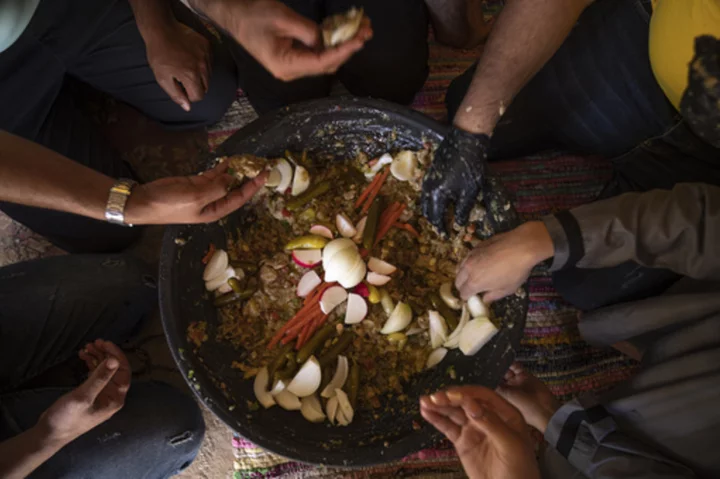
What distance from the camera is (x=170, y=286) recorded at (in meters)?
0.90

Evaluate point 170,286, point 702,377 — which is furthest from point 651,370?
point 170,286

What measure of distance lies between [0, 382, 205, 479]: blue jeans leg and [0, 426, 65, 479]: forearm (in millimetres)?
120

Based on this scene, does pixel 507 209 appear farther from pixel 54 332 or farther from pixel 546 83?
pixel 54 332

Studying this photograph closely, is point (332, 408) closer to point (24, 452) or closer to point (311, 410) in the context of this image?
point (311, 410)

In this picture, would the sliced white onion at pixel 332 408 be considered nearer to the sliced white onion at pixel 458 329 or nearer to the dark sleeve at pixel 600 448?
the sliced white onion at pixel 458 329

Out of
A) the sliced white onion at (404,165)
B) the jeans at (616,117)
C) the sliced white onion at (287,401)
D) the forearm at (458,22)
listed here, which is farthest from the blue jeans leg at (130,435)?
the forearm at (458,22)

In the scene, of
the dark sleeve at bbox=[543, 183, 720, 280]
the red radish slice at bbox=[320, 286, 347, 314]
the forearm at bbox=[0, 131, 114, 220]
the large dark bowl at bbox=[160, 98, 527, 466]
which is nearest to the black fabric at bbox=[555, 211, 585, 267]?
the dark sleeve at bbox=[543, 183, 720, 280]

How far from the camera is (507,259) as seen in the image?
0.87m

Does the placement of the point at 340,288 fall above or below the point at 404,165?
below

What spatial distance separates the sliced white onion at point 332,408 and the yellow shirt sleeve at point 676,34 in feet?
2.66

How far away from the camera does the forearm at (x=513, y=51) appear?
841 mm

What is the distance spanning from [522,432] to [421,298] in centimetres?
32

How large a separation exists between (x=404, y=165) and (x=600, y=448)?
0.63 meters

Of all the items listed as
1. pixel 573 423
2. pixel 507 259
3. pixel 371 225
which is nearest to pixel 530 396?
pixel 573 423
